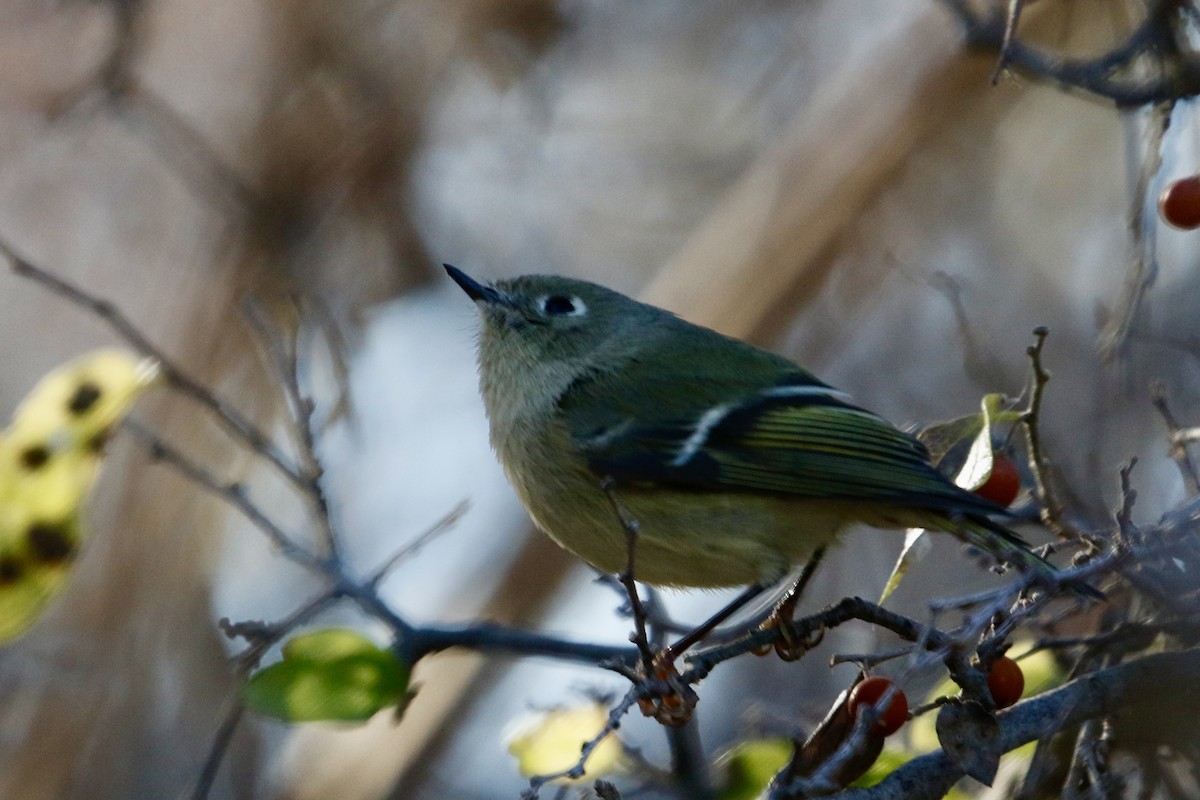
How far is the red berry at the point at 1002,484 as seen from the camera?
175cm

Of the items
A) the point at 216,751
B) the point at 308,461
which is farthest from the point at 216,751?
the point at 308,461

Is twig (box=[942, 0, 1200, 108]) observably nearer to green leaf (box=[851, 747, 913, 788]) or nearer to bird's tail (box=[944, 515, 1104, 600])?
bird's tail (box=[944, 515, 1104, 600])

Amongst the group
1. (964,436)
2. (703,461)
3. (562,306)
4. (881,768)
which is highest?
(562,306)

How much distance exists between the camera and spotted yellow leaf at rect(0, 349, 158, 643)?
5.00ft

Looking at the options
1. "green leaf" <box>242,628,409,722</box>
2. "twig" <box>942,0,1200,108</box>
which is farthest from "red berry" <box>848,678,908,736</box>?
"twig" <box>942,0,1200,108</box>

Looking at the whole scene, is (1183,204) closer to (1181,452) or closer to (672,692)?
(1181,452)

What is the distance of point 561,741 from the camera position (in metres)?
1.86

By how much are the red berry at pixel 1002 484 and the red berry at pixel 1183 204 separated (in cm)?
41

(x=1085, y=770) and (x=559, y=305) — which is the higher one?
(x=559, y=305)

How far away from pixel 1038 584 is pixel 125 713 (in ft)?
7.87

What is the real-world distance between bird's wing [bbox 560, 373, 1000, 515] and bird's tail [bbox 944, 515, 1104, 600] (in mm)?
60

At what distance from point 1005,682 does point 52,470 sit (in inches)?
48.3

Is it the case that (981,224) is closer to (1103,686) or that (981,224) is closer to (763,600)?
(763,600)

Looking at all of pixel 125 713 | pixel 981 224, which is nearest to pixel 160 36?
pixel 125 713
